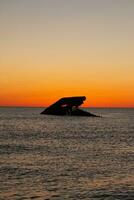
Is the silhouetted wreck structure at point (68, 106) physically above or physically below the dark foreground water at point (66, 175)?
above

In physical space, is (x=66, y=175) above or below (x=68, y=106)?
below

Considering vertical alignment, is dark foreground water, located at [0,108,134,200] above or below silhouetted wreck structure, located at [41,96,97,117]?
below

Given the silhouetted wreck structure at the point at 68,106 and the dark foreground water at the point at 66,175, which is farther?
the silhouetted wreck structure at the point at 68,106

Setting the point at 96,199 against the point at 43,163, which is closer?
the point at 96,199

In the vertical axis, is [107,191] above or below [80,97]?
below

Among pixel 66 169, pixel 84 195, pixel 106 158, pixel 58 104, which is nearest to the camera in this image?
pixel 84 195

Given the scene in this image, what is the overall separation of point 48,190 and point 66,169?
7.74 meters

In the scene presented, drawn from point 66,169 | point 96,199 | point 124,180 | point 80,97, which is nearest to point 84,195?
point 96,199

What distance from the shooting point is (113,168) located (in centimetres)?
3381

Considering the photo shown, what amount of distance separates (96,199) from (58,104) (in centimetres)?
13283

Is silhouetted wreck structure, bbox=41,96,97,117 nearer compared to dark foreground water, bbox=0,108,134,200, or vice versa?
dark foreground water, bbox=0,108,134,200

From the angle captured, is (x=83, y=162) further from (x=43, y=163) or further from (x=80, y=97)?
(x=80, y=97)

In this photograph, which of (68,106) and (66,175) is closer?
(66,175)

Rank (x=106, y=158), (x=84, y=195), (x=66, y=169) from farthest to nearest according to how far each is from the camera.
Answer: (x=106, y=158) → (x=66, y=169) → (x=84, y=195)
